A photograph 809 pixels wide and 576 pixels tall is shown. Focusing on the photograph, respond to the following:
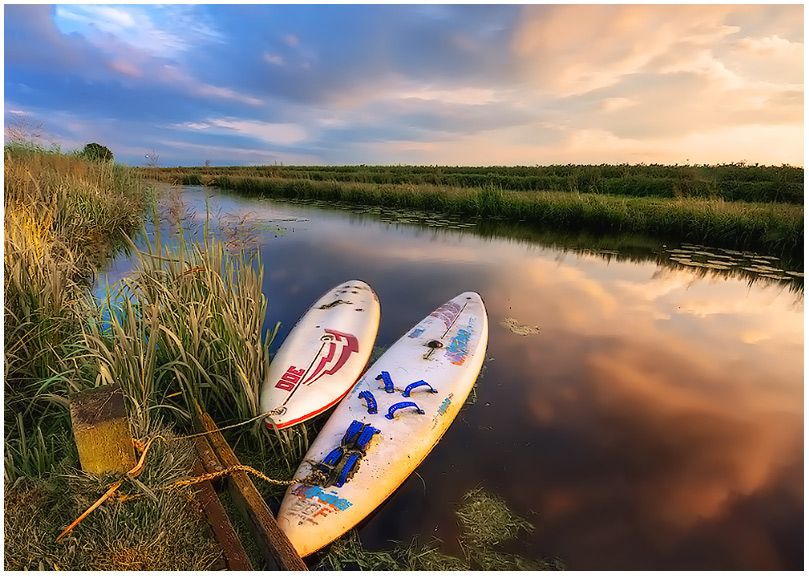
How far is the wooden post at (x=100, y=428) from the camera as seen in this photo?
1.82 metres

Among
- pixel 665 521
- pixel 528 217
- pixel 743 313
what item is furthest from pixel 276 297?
pixel 528 217

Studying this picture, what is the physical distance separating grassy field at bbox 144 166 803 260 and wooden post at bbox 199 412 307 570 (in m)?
2.56

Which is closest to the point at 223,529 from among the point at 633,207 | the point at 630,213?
the point at 630,213

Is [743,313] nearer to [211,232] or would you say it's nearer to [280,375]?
[280,375]

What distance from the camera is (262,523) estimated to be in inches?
84.9

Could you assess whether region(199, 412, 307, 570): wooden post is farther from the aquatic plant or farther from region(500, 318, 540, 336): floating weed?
region(500, 318, 540, 336): floating weed

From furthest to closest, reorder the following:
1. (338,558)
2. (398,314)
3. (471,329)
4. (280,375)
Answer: (398,314)
(471,329)
(280,375)
(338,558)

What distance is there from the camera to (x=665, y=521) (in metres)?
3.16

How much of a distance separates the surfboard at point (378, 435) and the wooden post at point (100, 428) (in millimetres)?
1086

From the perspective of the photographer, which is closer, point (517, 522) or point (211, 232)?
point (517, 522)

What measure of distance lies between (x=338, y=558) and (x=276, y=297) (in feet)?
17.9

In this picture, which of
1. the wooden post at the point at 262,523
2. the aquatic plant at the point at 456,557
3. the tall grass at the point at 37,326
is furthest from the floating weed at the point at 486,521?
the tall grass at the point at 37,326

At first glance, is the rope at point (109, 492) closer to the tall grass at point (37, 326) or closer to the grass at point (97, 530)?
the grass at point (97, 530)

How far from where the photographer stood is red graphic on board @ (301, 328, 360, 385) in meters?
4.00
